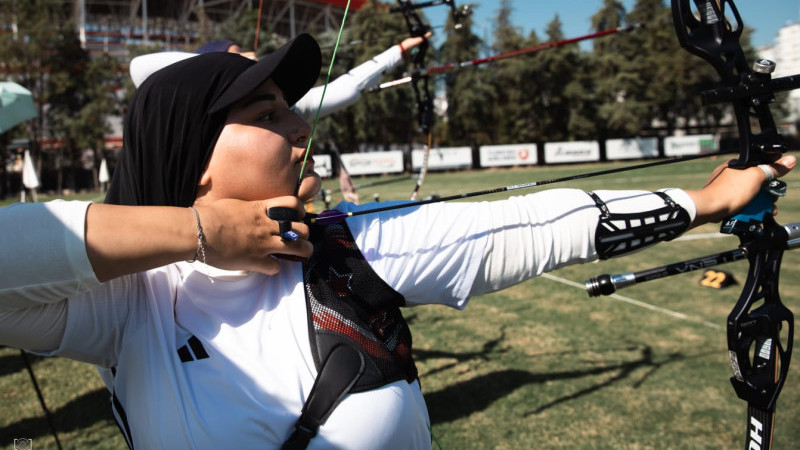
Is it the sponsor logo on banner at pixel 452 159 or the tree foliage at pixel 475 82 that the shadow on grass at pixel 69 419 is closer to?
the tree foliage at pixel 475 82

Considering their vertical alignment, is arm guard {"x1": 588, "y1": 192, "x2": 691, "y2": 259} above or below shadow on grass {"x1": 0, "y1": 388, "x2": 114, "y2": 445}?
above

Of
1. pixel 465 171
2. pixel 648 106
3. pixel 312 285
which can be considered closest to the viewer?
pixel 312 285

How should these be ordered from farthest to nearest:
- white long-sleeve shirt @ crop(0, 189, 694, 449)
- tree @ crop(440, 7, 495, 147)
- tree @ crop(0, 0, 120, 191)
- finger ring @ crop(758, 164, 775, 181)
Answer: tree @ crop(440, 7, 495, 147) → tree @ crop(0, 0, 120, 191) → finger ring @ crop(758, 164, 775, 181) → white long-sleeve shirt @ crop(0, 189, 694, 449)

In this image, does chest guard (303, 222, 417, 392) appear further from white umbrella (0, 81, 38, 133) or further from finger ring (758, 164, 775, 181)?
white umbrella (0, 81, 38, 133)

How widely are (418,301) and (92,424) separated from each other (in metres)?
3.84

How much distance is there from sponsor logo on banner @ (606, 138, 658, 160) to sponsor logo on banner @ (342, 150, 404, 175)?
13.8m

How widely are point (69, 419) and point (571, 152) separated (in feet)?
118

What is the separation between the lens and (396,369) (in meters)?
1.22

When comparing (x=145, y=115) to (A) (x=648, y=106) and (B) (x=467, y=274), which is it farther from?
(A) (x=648, y=106)

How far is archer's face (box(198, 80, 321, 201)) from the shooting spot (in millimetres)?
1176

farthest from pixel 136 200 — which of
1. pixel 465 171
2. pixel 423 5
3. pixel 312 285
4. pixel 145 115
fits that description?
pixel 465 171

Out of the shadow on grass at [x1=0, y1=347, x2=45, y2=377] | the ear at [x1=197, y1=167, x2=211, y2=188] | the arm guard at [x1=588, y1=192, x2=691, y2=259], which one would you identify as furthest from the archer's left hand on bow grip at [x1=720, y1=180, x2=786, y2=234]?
the shadow on grass at [x1=0, y1=347, x2=45, y2=377]

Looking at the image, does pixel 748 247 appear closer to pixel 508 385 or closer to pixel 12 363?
pixel 508 385

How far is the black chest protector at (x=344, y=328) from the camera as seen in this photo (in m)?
1.13
